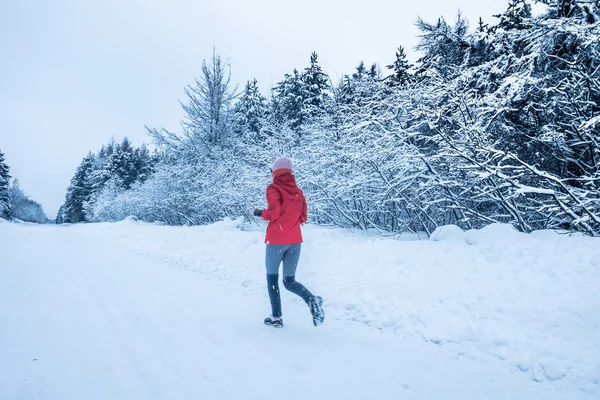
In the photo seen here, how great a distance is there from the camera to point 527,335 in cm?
290

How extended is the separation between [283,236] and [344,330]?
1233 millimetres

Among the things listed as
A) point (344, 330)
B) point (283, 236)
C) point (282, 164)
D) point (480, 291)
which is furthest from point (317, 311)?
point (480, 291)

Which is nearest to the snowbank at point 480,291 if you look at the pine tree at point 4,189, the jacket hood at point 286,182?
the jacket hood at point 286,182

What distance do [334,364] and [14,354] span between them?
2.52 metres

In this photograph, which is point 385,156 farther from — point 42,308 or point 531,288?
point 42,308

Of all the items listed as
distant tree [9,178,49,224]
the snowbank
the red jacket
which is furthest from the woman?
distant tree [9,178,49,224]

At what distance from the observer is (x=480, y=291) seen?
3775 mm

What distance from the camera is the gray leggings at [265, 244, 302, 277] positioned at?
11.2ft

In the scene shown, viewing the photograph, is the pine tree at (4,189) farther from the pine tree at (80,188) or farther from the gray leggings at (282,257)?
the gray leggings at (282,257)

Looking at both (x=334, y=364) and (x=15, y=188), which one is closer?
(x=334, y=364)

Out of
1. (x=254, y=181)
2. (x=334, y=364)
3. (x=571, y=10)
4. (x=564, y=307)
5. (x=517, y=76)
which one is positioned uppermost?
(x=571, y=10)

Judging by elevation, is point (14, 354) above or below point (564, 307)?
below

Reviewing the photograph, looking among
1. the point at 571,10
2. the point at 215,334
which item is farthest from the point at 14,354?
the point at 571,10

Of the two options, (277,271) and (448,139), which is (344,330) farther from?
(448,139)
